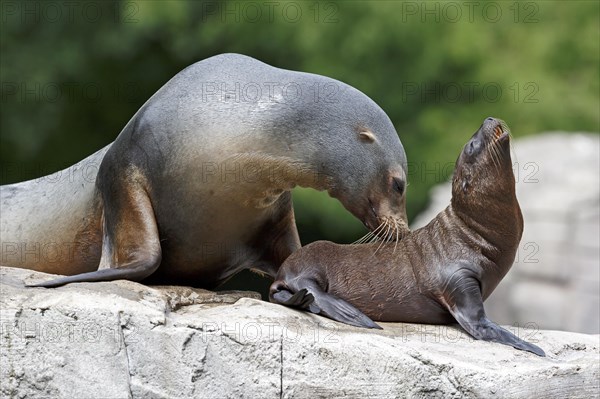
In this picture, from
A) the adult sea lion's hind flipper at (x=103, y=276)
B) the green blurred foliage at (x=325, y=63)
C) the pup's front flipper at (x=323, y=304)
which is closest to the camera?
the adult sea lion's hind flipper at (x=103, y=276)

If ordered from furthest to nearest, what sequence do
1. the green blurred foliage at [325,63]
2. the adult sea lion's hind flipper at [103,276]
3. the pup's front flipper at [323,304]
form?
the green blurred foliage at [325,63], the pup's front flipper at [323,304], the adult sea lion's hind flipper at [103,276]

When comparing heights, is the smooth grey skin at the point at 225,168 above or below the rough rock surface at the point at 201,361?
above

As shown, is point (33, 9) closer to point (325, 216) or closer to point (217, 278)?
point (325, 216)

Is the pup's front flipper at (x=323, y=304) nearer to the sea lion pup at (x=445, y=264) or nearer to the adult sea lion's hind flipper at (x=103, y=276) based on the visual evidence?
the sea lion pup at (x=445, y=264)

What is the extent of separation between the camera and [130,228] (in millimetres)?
6273

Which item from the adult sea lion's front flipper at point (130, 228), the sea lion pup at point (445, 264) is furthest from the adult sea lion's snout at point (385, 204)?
the adult sea lion's front flipper at point (130, 228)

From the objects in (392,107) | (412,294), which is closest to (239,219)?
(412,294)

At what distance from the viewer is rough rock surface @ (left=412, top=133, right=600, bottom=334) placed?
40.6ft

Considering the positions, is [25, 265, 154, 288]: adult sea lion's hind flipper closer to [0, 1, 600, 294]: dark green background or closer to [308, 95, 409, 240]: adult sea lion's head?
[308, 95, 409, 240]: adult sea lion's head

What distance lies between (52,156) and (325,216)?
4362 mm

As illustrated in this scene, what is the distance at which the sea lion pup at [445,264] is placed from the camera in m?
5.96

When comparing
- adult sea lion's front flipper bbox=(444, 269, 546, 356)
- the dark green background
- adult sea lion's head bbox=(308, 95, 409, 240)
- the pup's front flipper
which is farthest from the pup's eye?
the dark green background

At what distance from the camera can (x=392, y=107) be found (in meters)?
15.0

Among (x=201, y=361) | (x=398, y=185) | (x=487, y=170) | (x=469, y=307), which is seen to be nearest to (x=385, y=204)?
(x=398, y=185)
